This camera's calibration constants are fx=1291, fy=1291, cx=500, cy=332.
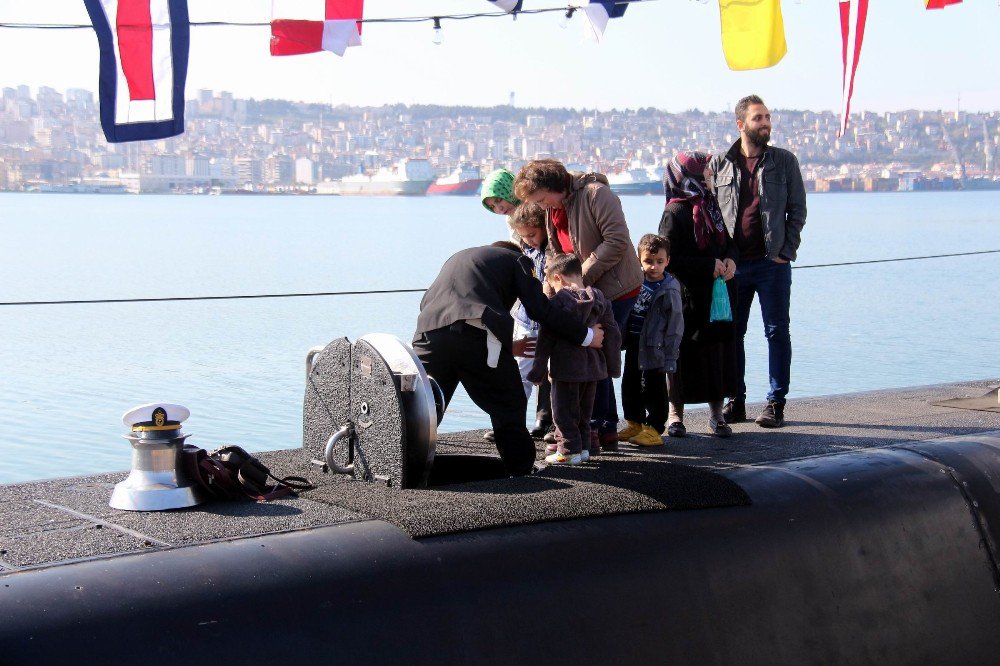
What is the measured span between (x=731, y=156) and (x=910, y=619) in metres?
2.69

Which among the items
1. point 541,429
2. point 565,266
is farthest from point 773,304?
point 565,266

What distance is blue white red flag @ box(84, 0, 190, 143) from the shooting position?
5.65 meters

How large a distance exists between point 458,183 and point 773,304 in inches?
3761

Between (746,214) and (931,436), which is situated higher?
(746,214)

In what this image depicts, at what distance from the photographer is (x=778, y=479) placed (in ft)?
16.2

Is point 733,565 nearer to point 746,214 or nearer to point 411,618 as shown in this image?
point 411,618

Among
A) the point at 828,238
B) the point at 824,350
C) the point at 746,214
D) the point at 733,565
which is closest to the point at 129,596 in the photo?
the point at 733,565

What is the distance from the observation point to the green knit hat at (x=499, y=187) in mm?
6152

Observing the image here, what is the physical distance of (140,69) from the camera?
225 inches

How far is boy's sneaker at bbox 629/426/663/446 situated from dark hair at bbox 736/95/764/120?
1757 mm

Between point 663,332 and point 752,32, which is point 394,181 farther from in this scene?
point 663,332

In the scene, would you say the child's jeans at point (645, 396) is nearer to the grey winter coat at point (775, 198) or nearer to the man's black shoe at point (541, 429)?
the man's black shoe at point (541, 429)

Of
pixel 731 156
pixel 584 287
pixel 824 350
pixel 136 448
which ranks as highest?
pixel 731 156

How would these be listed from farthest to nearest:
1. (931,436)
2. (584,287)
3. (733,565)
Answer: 1. (931,436)
2. (584,287)
3. (733,565)
